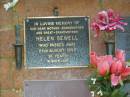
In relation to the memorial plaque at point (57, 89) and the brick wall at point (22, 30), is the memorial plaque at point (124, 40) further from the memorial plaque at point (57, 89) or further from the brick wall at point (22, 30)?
the memorial plaque at point (57, 89)

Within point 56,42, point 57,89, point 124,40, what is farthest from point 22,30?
point 124,40

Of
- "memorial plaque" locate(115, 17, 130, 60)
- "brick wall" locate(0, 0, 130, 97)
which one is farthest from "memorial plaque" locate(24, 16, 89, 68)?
"memorial plaque" locate(115, 17, 130, 60)

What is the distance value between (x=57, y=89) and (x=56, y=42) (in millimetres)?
412

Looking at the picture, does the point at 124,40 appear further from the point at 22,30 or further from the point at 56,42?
the point at 22,30

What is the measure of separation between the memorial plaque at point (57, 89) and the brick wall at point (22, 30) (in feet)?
0.19

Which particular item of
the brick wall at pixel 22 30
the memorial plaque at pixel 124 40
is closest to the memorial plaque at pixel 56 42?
the brick wall at pixel 22 30

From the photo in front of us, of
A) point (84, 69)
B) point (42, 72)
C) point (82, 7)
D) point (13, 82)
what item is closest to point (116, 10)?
point (82, 7)

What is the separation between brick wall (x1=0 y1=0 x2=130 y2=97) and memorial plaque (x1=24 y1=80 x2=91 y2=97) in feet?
0.19

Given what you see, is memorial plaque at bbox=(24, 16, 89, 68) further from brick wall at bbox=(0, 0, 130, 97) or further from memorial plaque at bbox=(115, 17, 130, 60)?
memorial plaque at bbox=(115, 17, 130, 60)

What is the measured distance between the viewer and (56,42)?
13.7ft

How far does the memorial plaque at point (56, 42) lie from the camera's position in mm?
4156

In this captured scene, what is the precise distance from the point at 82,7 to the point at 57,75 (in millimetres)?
639

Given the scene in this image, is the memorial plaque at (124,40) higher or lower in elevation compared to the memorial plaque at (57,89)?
higher

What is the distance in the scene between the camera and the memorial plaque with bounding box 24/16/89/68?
4156 mm
